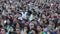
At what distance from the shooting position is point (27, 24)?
419 inches

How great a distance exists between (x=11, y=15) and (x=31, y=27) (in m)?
2.13

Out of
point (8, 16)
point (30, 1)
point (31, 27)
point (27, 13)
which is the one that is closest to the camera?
point (31, 27)

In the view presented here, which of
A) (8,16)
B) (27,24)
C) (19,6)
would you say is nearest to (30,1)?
(19,6)

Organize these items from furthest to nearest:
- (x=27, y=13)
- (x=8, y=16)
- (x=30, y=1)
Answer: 1. (x=30, y=1)
2. (x=27, y=13)
3. (x=8, y=16)

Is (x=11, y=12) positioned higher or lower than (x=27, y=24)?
higher

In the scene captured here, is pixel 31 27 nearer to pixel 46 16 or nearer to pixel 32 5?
pixel 46 16

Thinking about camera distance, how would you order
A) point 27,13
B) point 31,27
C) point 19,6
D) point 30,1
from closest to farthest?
point 31,27 < point 27,13 < point 19,6 < point 30,1

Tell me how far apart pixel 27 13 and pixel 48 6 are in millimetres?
2695

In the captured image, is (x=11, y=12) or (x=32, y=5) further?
(x=32, y=5)

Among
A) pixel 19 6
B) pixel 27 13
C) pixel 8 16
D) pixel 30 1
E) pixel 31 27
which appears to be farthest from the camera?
pixel 30 1

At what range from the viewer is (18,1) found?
666 inches

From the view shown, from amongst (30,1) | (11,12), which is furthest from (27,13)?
(30,1)

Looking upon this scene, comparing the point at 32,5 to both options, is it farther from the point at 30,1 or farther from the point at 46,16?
the point at 46,16

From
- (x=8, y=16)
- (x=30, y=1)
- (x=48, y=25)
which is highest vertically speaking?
(x=30, y=1)
